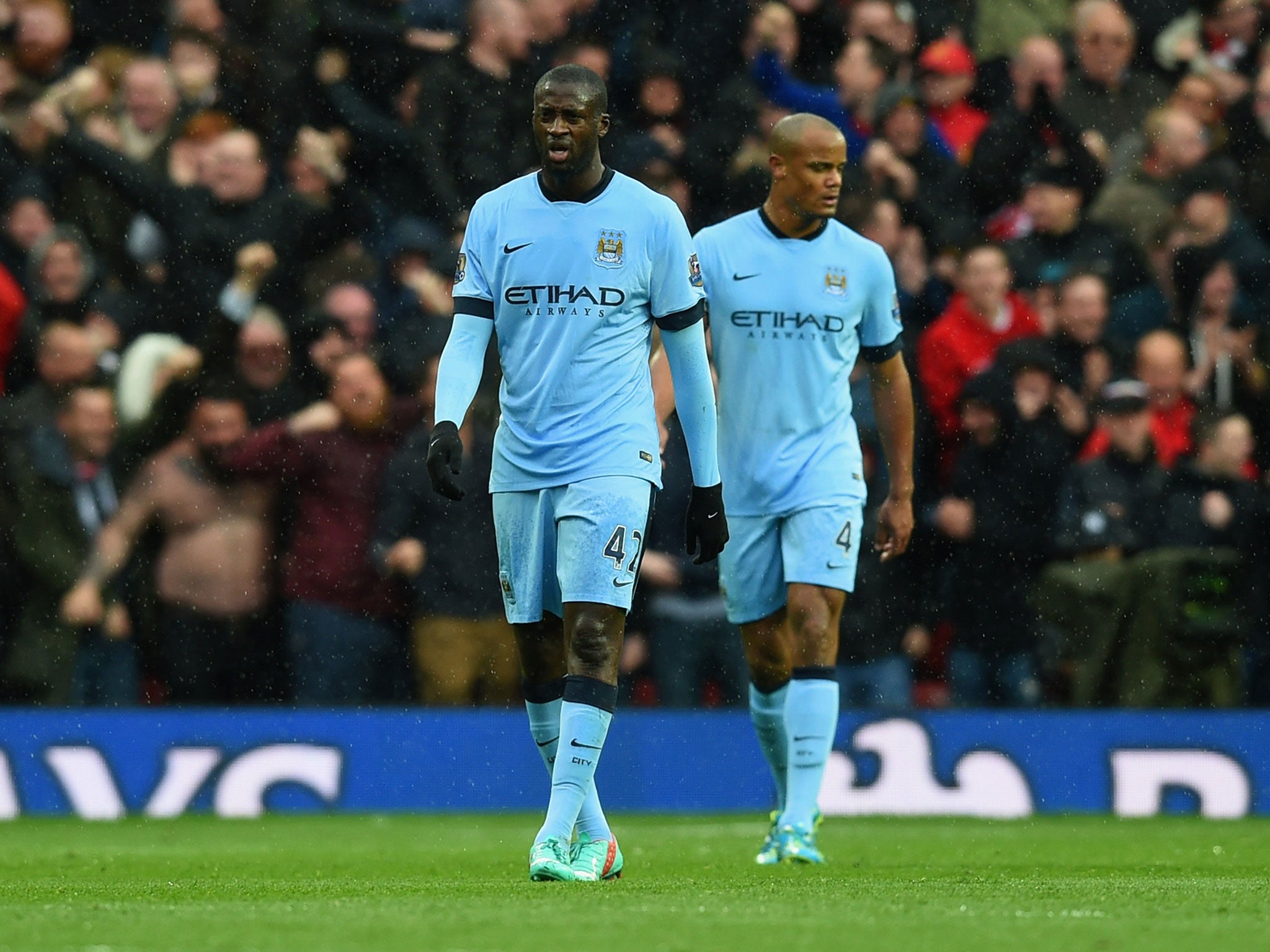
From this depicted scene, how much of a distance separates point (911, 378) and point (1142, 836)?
307cm

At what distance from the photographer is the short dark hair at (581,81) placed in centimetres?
700

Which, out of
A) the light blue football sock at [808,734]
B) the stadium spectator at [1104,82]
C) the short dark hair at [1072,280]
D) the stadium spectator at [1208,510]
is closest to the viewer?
the light blue football sock at [808,734]

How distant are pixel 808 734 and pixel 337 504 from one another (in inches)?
174

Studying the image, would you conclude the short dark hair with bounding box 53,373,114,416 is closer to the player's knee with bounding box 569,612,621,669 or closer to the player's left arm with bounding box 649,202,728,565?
the player's left arm with bounding box 649,202,728,565

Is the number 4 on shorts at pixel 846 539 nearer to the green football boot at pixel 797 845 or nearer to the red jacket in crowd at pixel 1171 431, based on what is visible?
the green football boot at pixel 797 845

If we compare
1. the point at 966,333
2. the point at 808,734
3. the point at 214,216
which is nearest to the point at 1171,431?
the point at 966,333

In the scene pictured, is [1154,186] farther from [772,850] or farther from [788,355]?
[772,850]

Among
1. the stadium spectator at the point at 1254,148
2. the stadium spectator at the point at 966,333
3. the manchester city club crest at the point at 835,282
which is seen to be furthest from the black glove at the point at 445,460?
the stadium spectator at the point at 1254,148

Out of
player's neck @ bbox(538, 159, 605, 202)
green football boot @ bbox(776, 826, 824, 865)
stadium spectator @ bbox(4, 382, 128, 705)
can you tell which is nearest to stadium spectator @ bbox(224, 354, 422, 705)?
stadium spectator @ bbox(4, 382, 128, 705)

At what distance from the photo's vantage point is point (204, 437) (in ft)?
39.8

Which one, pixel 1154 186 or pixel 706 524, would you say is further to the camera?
pixel 1154 186

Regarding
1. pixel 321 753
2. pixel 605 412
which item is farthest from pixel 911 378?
pixel 605 412

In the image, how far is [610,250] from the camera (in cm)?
711

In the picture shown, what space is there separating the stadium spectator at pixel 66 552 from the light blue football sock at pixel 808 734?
497cm
